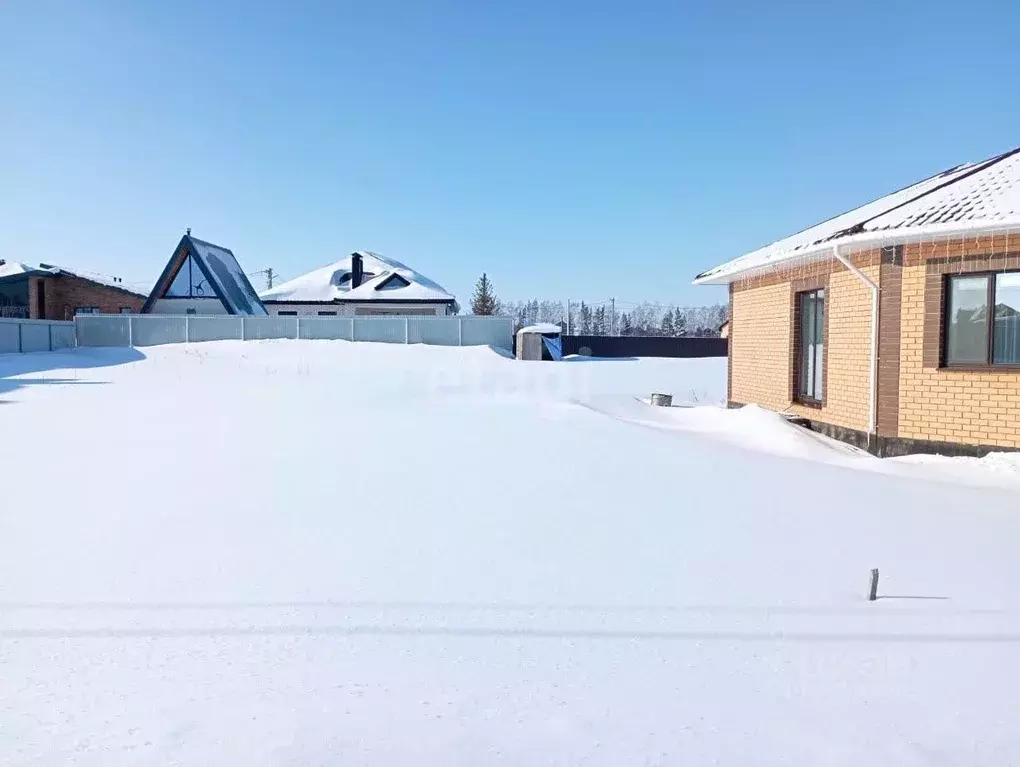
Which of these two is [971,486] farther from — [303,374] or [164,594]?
[303,374]

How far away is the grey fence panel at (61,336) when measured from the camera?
72.3 feet

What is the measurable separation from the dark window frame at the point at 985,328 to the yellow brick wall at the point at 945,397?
87mm

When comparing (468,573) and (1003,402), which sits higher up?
(1003,402)

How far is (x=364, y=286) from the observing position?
3228 cm

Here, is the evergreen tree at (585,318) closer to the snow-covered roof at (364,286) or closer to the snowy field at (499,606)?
the snow-covered roof at (364,286)

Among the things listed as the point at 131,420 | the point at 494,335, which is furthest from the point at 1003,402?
the point at 494,335

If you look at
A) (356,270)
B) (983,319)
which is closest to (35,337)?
(356,270)

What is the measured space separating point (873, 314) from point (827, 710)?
20.8ft

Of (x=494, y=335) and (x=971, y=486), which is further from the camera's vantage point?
(x=494, y=335)

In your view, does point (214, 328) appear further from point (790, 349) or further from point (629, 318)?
point (629, 318)

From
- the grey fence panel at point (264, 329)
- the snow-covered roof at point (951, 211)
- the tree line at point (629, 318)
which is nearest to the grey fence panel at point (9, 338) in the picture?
the grey fence panel at point (264, 329)

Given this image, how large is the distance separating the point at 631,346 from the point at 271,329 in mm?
19854

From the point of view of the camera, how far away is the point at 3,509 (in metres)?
4.27

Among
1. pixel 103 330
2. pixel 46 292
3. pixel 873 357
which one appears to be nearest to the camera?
pixel 873 357
